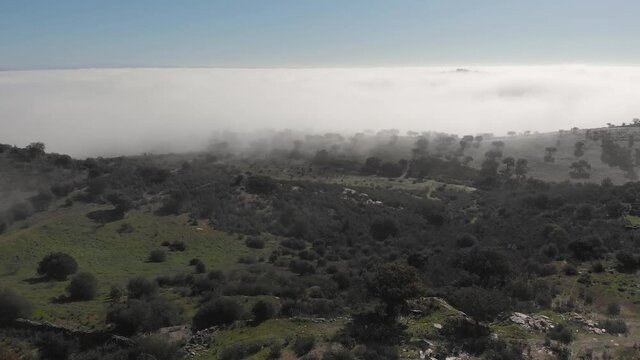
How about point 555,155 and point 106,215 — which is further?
point 555,155

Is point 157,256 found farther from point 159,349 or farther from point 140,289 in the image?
point 159,349

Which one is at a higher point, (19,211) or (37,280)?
(19,211)

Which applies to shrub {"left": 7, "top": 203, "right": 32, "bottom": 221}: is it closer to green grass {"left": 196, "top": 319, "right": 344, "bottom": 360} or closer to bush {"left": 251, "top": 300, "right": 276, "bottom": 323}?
bush {"left": 251, "top": 300, "right": 276, "bottom": 323}

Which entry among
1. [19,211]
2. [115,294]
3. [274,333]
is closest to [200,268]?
[115,294]

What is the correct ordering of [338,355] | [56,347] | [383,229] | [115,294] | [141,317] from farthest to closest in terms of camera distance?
[383,229] < [115,294] < [141,317] < [56,347] < [338,355]

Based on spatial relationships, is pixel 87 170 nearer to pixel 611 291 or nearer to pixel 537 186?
pixel 537 186

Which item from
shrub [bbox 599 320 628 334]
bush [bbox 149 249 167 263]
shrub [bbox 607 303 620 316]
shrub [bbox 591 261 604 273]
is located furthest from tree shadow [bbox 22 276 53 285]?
shrub [bbox 591 261 604 273]

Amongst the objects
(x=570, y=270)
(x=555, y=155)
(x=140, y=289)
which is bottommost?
(x=140, y=289)
